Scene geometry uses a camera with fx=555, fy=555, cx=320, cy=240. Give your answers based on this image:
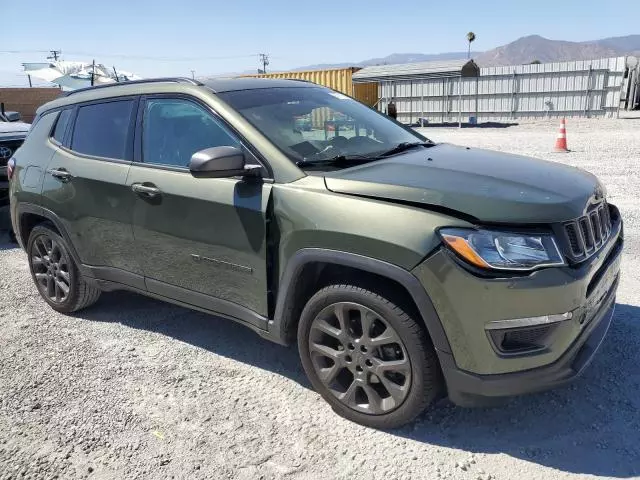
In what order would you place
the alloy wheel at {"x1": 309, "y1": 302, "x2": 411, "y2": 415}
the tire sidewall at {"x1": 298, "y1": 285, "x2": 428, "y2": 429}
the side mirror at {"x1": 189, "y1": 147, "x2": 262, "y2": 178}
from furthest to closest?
the side mirror at {"x1": 189, "y1": 147, "x2": 262, "y2": 178}
the alloy wheel at {"x1": 309, "y1": 302, "x2": 411, "y2": 415}
the tire sidewall at {"x1": 298, "y1": 285, "x2": 428, "y2": 429}

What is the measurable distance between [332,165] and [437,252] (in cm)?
91

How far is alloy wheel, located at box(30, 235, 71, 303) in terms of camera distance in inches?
174

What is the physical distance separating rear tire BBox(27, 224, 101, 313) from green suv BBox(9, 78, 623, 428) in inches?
6.6

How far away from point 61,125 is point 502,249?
3584 millimetres

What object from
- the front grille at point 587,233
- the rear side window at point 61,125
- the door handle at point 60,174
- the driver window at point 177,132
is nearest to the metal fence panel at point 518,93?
the rear side window at point 61,125

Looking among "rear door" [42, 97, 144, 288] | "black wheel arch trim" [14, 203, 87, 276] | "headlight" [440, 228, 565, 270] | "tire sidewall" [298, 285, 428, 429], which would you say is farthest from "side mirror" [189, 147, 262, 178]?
"black wheel arch trim" [14, 203, 87, 276]

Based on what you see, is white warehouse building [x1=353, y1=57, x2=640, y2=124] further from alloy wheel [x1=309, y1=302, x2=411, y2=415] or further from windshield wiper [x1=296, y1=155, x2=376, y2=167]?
alloy wheel [x1=309, y1=302, x2=411, y2=415]

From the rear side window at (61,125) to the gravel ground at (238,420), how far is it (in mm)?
1498

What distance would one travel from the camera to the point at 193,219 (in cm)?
327

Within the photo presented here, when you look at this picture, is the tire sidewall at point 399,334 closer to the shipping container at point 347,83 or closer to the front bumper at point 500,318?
the front bumper at point 500,318

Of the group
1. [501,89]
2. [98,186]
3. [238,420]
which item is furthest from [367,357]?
[501,89]

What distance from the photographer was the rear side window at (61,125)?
4.34 m

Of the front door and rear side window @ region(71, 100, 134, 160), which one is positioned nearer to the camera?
the front door

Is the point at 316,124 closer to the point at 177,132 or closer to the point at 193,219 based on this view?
the point at 177,132
